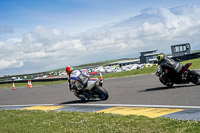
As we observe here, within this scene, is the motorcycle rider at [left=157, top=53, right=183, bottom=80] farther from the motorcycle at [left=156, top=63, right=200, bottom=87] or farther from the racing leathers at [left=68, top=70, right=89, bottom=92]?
the racing leathers at [left=68, top=70, right=89, bottom=92]

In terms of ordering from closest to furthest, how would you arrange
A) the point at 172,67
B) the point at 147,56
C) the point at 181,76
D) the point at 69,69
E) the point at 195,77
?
the point at 69,69 < the point at 195,77 < the point at 181,76 < the point at 172,67 < the point at 147,56

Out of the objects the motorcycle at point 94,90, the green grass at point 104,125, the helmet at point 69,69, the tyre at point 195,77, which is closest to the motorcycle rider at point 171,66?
the tyre at point 195,77

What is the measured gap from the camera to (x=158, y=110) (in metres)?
7.88

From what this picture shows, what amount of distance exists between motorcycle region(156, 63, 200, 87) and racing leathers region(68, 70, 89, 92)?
136 inches

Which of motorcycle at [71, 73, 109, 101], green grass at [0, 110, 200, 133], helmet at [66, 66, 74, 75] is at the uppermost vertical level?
helmet at [66, 66, 74, 75]

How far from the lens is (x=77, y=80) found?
11844mm

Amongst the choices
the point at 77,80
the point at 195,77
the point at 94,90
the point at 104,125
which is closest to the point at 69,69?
the point at 77,80

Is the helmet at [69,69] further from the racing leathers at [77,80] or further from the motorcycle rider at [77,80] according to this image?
the racing leathers at [77,80]

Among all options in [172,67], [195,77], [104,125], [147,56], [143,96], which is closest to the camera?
[104,125]

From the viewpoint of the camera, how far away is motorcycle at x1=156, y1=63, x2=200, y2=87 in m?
12.2

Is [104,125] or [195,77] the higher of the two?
[195,77]

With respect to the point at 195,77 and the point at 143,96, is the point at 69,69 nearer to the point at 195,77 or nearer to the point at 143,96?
the point at 143,96

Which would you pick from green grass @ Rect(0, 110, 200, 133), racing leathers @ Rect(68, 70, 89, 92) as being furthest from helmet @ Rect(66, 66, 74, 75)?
green grass @ Rect(0, 110, 200, 133)

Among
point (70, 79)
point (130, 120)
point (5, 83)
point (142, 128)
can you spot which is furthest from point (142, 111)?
point (5, 83)
